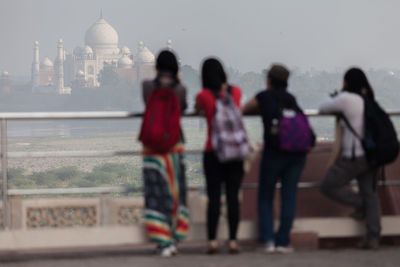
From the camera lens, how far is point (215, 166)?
17.3 feet

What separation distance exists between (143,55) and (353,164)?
183 meters

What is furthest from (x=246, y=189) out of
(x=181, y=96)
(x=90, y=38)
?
(x=90, y=38)

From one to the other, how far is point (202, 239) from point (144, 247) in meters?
0.61

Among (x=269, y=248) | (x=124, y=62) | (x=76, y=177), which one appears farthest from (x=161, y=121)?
(x=124, y=62)

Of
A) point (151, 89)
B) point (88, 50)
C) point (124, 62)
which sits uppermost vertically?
point (88, 50)

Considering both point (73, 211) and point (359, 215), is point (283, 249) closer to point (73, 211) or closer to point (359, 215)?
Answer: point (359, 215)

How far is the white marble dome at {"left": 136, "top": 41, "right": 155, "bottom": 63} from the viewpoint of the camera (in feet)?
610

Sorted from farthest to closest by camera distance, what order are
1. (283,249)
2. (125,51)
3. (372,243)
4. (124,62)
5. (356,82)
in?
(125,51)
(124,62)
(372,243)
(356,82)
(283,249)

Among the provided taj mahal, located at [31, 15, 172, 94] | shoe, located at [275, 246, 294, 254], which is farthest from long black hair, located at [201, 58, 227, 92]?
taj mahal, located at [31, 15, 172, 94]

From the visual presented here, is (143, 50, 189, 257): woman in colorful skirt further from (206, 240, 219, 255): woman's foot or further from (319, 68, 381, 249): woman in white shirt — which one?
(319, 68, 381, 249): woman in white shirt

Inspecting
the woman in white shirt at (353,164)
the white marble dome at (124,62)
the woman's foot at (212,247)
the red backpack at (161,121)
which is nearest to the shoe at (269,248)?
the woman's foot at (212,247)

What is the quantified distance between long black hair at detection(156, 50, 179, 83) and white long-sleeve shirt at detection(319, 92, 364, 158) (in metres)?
1.07

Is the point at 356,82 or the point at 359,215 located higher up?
the point at 356,82

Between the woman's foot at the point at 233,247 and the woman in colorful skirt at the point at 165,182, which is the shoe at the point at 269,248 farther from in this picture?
the woman in colorful skirt at the point at 165,182
